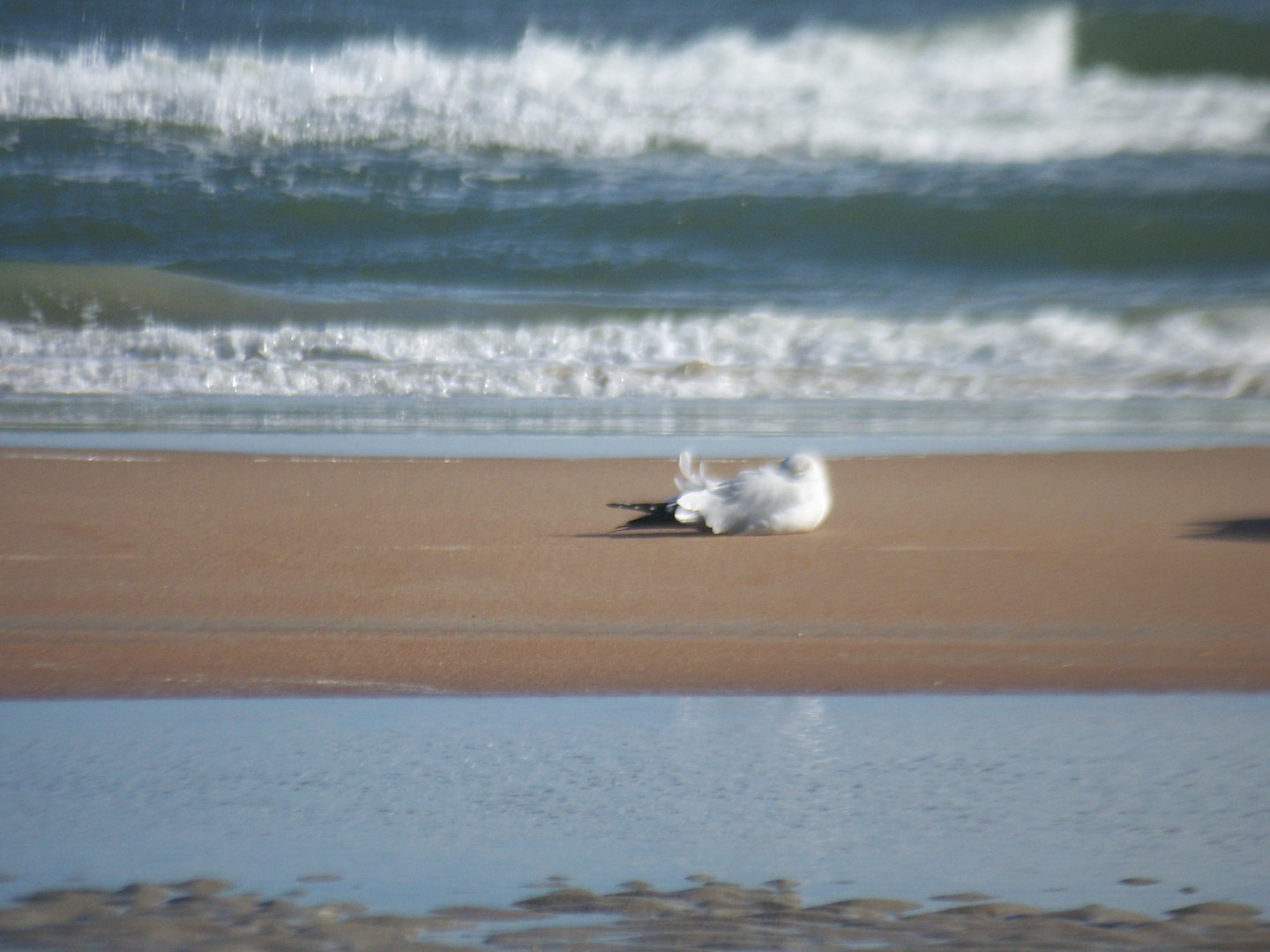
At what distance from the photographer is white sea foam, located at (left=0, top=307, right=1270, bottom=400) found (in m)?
9.48

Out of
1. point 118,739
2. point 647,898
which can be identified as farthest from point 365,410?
point 647,898

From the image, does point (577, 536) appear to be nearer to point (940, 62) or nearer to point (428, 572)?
point (428, 572)

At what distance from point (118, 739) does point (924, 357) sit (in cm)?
805

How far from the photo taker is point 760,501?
15.9ft

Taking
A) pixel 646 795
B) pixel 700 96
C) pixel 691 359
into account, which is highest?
pixel 700 96

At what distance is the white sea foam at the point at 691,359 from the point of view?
9484 mm

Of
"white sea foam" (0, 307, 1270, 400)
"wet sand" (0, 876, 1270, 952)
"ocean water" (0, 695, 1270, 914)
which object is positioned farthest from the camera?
"white sea foam" (0, 307, 1270, 400)

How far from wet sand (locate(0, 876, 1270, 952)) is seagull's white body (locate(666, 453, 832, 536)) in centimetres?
280

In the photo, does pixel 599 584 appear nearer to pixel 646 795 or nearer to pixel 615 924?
pixel 646 795

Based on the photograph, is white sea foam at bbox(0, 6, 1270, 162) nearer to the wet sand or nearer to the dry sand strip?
the dry sand strip

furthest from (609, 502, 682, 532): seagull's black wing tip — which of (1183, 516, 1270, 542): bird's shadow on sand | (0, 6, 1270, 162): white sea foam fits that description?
(0, 6, 1270, 162): white sea foam

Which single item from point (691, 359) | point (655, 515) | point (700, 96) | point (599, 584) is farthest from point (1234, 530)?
point (700, 96)

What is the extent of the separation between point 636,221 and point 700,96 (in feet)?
14.3

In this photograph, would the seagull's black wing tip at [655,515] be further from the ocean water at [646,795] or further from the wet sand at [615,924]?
the wet sand at [615,924]
